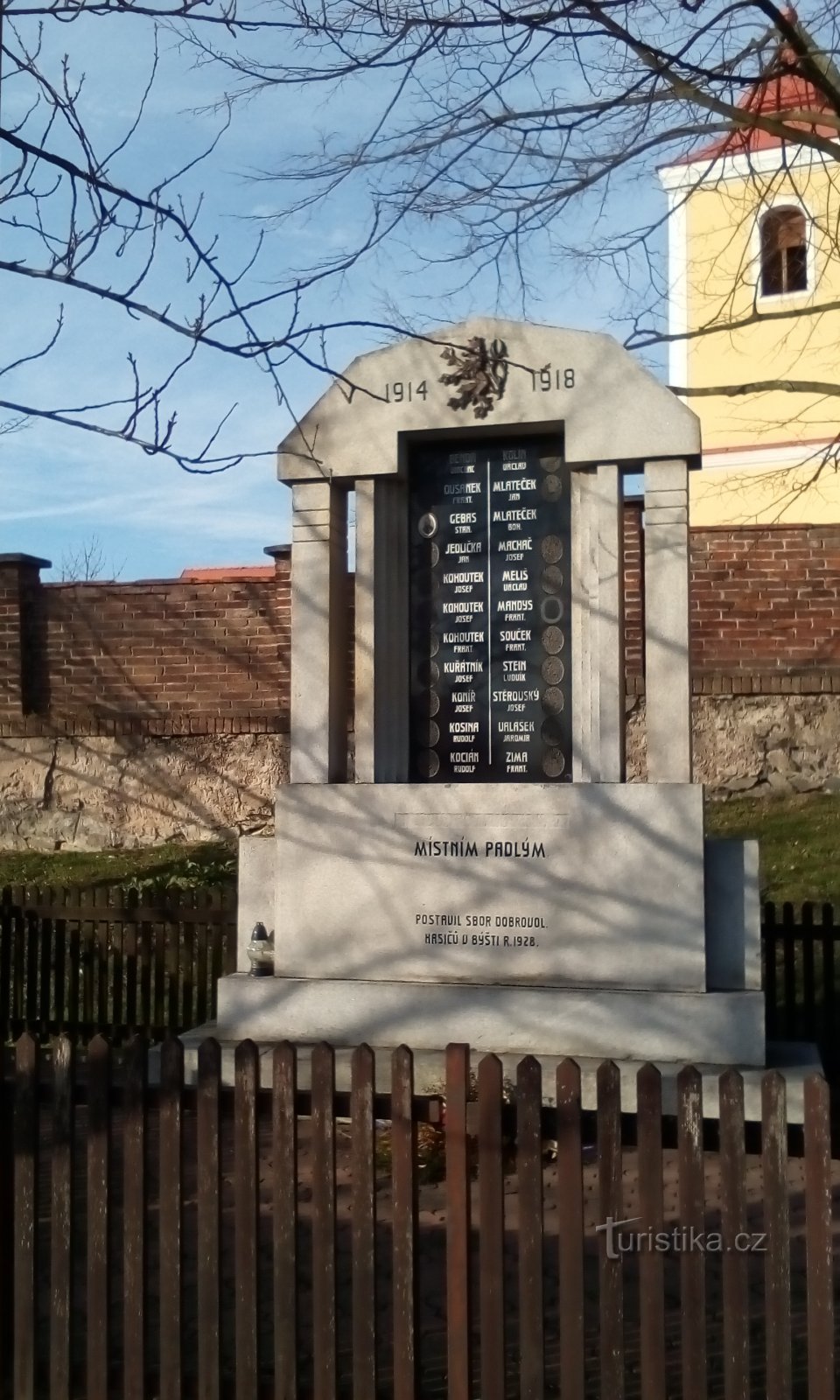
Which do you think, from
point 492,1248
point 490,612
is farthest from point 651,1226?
point 490,612

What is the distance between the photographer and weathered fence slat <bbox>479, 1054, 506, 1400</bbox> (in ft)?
11.7

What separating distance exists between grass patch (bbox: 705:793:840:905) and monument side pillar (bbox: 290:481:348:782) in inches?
165

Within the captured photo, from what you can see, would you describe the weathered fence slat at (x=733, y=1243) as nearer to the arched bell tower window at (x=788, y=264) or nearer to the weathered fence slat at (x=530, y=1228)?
the weathered fence slat at (x=530, y=1228)

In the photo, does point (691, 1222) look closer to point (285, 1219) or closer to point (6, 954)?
point (285, 1219)

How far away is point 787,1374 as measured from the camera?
343cm

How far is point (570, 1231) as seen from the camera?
11.5 feet

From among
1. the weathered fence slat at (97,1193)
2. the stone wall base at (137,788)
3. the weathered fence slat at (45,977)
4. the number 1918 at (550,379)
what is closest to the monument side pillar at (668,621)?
the number 1918 at (550,379)

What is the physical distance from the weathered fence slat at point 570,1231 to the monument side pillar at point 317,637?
3.55m

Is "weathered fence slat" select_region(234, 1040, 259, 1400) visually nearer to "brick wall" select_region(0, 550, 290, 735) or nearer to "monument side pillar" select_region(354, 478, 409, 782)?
"monument side pillar" select_region(354, 478, 409, 782)

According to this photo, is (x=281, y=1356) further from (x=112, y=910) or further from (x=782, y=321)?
(x=782, y=321)

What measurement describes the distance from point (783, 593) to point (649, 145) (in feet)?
14.0

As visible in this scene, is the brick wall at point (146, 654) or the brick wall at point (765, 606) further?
the brick wall at point (146, 654)

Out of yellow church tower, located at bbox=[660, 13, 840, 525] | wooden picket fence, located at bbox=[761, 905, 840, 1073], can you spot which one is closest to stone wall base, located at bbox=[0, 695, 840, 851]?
wooden picket fence, located at bbox=[761, 905, 840, 1073]

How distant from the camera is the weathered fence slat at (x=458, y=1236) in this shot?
357 cm
